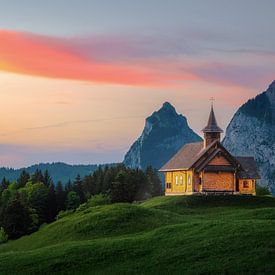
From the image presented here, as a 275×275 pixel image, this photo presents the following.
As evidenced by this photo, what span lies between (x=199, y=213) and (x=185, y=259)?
26.2 m

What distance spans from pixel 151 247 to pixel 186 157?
44.2 m

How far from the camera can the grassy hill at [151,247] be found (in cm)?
4181

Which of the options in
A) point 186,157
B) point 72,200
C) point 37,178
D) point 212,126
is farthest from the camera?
point 37,178

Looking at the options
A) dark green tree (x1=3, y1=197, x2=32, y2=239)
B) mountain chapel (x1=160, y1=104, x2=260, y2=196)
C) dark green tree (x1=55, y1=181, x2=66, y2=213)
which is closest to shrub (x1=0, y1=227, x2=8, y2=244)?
dark green tree (x1=3, y1=197, x2=32, y2=239)

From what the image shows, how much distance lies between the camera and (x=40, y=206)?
10350cm

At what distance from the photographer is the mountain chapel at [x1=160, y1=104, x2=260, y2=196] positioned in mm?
85438

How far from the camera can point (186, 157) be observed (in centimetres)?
9075

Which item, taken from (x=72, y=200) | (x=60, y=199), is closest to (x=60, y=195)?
(x=60, y=199)

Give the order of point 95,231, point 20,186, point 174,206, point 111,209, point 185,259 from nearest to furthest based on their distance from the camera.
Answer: point 185,259 < point 95,231 < point 111,209 < point 174,206 < point 20,186

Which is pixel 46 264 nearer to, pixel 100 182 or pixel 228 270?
pixel 228 270

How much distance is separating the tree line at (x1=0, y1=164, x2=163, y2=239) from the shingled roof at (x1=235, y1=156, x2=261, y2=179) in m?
17.7

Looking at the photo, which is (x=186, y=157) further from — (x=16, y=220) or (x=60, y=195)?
(x=60, y=195)

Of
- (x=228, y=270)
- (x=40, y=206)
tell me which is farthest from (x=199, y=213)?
(x=40, y=206)

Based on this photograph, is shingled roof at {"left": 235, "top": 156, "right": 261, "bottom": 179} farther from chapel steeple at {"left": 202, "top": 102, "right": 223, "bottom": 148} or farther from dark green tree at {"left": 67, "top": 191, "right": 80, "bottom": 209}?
dark green tree at {"left": 67, "top": 191, "right": 80, "bottom": 209}
